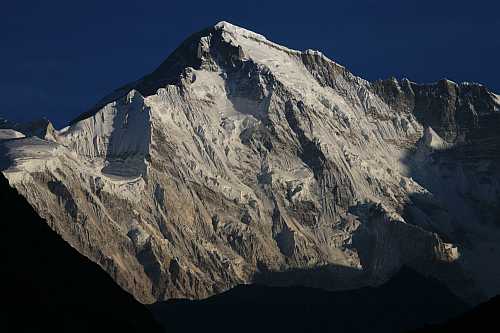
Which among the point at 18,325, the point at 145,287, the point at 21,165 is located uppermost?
the point at 21,165

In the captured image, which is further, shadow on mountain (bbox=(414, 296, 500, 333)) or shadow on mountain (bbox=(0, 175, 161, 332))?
shadow on mountain (bbox=(414, 296, 500, 333))

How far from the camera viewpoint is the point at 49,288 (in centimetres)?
6856

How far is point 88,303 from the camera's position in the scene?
69.7 m

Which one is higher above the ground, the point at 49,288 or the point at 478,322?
the point at 478,322

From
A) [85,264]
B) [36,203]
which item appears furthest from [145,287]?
[85,264]

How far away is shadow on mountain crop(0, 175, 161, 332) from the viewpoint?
66.9 meters

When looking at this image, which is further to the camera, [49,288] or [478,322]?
[478,322]

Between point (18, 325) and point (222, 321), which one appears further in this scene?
point (222, 321)

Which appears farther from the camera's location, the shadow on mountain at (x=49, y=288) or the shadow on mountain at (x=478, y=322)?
the shadow on mountain at (x=478, y=322)

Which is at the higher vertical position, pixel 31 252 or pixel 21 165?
pixel 21 165

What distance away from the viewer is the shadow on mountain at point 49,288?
66.9m

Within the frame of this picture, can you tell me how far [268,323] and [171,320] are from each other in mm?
13528

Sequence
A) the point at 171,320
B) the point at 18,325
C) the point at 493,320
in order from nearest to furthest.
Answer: the point at 18,325 < the point at 493,320 < the point at 171,320

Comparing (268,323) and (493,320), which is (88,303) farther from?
(268,323)
